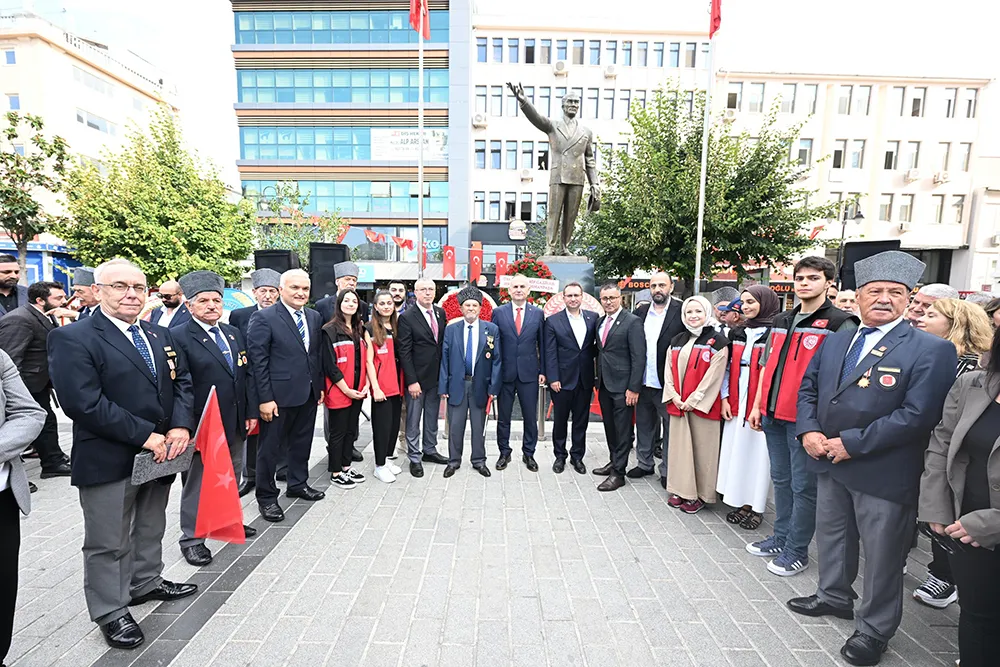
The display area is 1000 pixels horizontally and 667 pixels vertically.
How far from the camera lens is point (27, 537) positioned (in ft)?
12.3

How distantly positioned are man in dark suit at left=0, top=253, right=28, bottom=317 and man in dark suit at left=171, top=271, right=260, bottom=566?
363 centimetres

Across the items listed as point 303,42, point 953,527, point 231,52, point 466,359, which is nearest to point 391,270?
point 303,42

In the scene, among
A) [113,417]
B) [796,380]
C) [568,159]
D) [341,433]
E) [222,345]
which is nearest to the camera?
[113,417]

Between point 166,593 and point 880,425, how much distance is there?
4.37 m

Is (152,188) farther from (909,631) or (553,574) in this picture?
(909,631)

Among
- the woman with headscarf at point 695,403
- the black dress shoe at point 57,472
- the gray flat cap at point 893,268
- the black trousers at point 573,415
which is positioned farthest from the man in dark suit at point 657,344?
the black dress shoe at point 57,472

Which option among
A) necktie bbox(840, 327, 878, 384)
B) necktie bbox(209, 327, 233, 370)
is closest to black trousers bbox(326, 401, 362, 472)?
necktie bbox(209, 327, 233, 370)

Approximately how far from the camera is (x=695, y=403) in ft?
13.8

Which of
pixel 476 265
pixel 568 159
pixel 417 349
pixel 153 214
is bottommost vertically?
pixel 417 349

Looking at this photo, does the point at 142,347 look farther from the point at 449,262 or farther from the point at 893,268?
the point at 449,262

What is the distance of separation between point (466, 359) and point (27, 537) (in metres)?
4.02

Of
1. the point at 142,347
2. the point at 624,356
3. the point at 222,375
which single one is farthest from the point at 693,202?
the point at 142,347

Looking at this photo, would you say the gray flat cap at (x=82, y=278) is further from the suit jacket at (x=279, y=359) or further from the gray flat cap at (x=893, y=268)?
the gray flat cap at (x=893, y=268)

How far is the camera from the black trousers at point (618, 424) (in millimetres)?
5012
